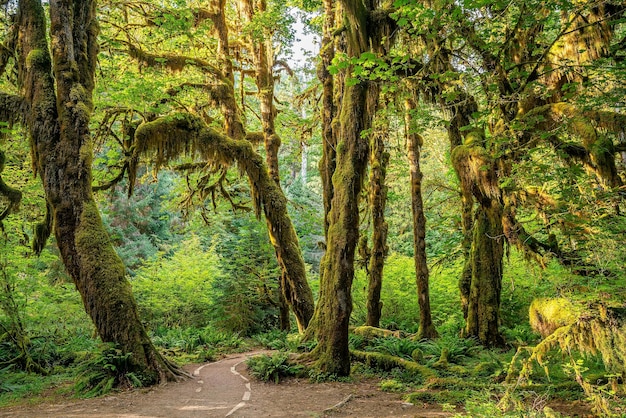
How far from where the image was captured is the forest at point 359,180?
544cm

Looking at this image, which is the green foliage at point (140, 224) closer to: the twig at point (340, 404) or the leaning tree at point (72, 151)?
the leaning tree at point (72, 151)

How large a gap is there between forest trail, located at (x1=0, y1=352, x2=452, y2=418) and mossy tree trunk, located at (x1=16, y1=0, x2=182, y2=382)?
102 cm

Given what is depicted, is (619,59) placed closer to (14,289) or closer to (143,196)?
(14,289)

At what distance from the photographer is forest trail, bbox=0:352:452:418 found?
19.9 feet

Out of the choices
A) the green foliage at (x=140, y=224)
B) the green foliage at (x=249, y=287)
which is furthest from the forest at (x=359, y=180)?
the green foliage at (x=140, y=224)

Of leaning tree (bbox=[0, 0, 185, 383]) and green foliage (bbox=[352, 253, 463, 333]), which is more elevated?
leaning tree (bbox=[0, 0, 185, 383])

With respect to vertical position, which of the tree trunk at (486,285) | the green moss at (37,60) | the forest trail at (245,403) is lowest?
the forest trail at (245,403)

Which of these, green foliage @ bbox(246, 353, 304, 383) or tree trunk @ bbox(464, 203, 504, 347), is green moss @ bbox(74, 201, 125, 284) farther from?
tree trunk @ bbox(464, 203, 504, 347)

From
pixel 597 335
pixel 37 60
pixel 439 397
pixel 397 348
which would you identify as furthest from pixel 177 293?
pixel 597 335

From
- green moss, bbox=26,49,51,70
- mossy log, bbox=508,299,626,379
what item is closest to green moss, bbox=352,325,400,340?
mossy log, bbox=508,299,626,379

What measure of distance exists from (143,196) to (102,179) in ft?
53.4

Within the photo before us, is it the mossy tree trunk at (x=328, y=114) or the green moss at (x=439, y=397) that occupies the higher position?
the mossy tree trunk at (x=328, y=114)

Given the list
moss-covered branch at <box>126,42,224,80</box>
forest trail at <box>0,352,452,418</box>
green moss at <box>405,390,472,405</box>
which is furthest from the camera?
moss-covered branch at <box>126,42,224,80</box>

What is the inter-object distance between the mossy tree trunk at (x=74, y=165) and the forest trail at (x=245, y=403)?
1.02m
